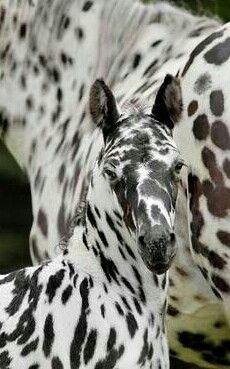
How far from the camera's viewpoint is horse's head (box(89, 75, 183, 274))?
3373mm

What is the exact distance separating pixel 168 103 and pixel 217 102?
1.95ft

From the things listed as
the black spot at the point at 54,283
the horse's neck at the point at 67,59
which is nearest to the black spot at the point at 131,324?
the black spot at the point at 54,283

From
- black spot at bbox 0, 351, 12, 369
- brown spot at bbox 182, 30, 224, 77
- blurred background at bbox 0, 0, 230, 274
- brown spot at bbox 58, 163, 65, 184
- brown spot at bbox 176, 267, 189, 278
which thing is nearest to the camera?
black spot at bbox 0, 351, 12, 369

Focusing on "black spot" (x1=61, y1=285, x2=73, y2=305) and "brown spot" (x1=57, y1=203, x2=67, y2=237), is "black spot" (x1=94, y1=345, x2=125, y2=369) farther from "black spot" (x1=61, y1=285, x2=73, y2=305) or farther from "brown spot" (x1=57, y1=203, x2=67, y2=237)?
"brown spot" (x1=57, y1=203, x2=67, y2=237)

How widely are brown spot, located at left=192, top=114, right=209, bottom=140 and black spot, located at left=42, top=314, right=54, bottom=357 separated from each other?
799mm

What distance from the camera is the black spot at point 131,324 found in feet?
11.9

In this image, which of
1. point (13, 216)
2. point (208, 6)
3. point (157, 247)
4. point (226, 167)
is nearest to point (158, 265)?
point (157, 247)

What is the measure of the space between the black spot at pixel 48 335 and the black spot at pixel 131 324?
194mm

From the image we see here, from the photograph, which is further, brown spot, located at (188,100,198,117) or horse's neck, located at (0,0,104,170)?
horse's neck, located at (0,0,104,170)

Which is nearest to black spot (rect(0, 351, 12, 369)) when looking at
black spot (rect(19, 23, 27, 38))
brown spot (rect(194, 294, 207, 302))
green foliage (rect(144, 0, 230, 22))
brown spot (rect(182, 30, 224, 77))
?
brown spot (rect(194, 294, 207, 302))

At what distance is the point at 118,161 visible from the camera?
3.48 meters

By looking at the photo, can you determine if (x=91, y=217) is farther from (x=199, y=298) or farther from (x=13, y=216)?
(x=13, y=216)

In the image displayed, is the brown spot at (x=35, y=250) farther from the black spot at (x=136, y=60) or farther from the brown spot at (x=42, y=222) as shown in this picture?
the black spot at (x=136, y=60)

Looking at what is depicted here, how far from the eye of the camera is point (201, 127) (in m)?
4.22
